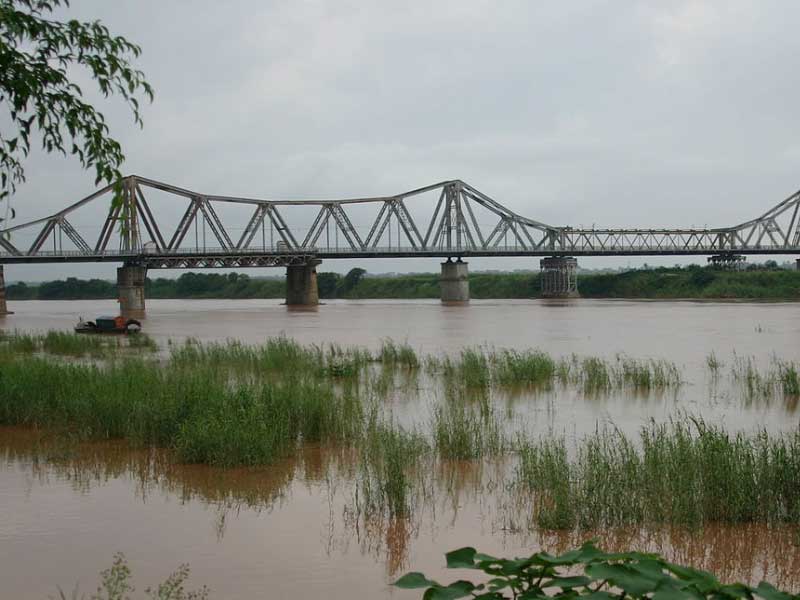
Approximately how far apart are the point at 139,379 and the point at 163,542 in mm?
7122

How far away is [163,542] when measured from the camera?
6836 millimetres

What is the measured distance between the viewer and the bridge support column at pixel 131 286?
86.5 m

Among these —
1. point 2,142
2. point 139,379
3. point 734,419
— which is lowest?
point 734,419

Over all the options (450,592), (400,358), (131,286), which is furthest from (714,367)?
(131,286)

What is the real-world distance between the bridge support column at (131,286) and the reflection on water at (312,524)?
261 feet

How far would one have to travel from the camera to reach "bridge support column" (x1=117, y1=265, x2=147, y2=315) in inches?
3406

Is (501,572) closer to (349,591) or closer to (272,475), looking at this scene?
(349,591)

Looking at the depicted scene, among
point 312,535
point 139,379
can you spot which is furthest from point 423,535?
point 139,379

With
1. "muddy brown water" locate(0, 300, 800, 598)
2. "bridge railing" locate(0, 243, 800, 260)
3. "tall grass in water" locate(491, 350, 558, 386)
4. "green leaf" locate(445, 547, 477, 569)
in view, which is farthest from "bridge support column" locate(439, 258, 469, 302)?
"green leaf" locate(445, 547, 477, 569)

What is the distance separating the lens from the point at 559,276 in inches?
4788

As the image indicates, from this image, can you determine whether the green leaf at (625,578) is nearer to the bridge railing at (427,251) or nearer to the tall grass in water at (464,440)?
the tall grass in water at (464,440)

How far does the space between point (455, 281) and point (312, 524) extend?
102m

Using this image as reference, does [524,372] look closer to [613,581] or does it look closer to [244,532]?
[244,532]

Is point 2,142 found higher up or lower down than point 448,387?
higher up
